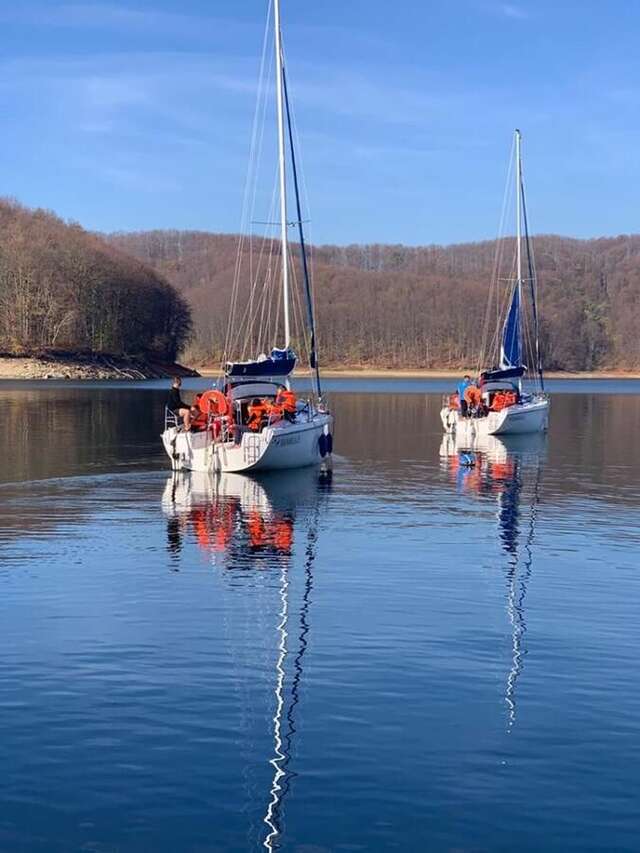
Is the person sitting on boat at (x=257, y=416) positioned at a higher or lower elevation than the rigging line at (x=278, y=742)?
higher

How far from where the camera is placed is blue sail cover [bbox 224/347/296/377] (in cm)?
3578

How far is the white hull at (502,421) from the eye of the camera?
50.7 m

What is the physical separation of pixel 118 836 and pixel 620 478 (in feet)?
97.8

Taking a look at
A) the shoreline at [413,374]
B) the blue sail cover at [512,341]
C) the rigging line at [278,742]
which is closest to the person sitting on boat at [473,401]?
the blue sail cover at [512,341]

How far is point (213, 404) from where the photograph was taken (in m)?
33.6

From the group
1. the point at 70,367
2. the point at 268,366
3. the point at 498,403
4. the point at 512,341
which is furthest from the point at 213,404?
the point at 70,367

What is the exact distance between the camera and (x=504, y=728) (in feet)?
38.7

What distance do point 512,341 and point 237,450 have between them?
28.1m

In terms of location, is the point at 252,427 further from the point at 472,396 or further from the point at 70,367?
the point at 70,367

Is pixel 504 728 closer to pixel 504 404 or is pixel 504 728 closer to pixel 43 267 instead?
pixel 504 404

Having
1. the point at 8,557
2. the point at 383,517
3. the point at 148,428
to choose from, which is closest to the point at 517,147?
the point at 148,428

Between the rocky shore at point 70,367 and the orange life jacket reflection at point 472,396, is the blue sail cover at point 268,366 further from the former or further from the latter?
the rocky shore at point 70,367

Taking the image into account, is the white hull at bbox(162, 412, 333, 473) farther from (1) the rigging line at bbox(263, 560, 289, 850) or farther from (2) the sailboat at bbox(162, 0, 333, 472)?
(1) the rigging line at bbox(263, 560, 289, 850)

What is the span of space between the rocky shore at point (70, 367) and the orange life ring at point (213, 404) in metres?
104
